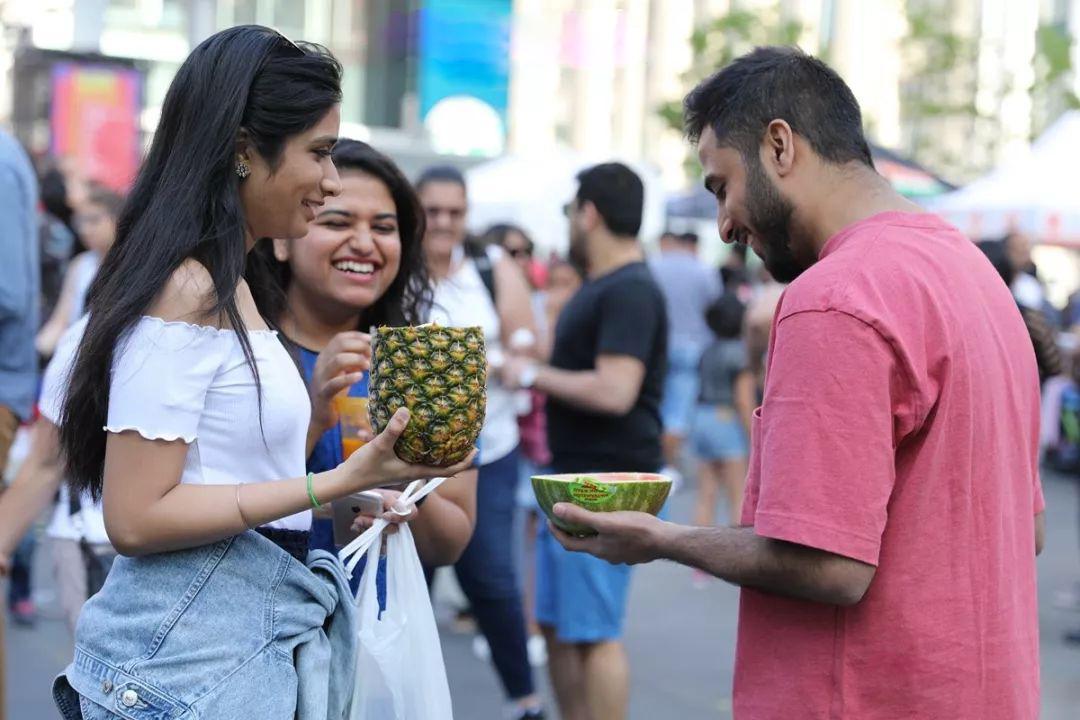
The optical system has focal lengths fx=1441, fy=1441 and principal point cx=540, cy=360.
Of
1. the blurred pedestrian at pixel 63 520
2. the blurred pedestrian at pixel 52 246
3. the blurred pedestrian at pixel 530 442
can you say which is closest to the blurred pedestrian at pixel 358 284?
the blurred pedestrian at pixel 63 520

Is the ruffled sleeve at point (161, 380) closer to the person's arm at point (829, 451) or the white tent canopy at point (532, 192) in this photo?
the person's arm at point (829, 451)

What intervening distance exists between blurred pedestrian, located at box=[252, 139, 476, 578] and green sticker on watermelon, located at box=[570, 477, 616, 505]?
0.70 meters

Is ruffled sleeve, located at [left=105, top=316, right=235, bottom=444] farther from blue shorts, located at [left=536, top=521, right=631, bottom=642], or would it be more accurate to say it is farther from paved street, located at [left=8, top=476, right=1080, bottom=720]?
paved street, located at [left=8, top=476, right=1080, bottom=720]

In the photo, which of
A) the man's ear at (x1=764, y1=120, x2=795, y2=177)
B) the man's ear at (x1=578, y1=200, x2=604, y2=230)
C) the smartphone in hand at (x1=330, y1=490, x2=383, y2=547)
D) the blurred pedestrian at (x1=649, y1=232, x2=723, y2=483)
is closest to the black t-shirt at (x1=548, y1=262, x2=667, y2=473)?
the man's ear at (x1=578, y1=200, x2=604, y2=230)

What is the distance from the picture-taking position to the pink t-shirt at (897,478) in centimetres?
227

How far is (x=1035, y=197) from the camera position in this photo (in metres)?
13.0

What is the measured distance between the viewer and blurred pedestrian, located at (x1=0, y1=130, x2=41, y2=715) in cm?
478

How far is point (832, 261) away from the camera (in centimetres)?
236

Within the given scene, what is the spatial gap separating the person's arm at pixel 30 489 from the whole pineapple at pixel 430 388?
5.68ft

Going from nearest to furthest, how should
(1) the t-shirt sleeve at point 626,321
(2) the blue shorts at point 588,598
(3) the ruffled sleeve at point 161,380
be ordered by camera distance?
(3) the ruffled sleeve at point 161,380, (2) the blue shorts at point 588,598, (1) the t-shirt sleeve at point 626,321

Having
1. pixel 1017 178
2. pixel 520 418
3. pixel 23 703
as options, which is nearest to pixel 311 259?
pixel 23 703

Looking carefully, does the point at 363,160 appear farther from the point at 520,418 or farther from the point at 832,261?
the point at 520,418

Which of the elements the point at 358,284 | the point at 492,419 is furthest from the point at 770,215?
the point at 492,419

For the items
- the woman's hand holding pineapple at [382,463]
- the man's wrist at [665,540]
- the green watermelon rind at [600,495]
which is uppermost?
the woman's hand holding pineapple at [382,463]
